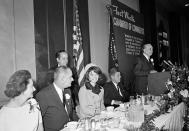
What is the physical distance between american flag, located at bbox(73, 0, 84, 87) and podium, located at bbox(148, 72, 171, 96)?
4.07 feet

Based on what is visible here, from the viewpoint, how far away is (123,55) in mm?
4992

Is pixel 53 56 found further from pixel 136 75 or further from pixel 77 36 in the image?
pixel 136 75

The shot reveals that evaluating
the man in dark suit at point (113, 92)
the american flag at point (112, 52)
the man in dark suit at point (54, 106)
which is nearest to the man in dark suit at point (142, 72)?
the american flag at point (112, 52)

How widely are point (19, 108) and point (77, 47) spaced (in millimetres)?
2379

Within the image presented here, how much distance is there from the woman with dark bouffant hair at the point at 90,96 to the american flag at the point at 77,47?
2.70 feet

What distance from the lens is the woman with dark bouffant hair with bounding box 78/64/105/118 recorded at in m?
2.86

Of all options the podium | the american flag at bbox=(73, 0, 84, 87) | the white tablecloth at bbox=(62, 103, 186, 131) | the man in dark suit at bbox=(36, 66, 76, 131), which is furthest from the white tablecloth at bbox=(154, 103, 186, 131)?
the american flag at bbox=(73, 0, 84, 87)

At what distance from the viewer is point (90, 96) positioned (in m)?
2.95

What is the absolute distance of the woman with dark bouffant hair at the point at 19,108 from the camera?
65.1 inches

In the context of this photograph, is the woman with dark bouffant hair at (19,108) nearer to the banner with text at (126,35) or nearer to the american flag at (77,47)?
the american flag at (77,47)

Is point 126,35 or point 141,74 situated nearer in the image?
point 141,74

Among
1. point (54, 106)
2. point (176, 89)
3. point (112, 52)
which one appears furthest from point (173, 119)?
point (112, 52)

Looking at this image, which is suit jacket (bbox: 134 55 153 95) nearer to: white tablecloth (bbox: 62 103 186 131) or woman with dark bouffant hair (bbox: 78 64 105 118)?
white tablecloth (bbox: 62 103 186 131)

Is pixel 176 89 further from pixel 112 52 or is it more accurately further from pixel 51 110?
pixel 112 52
